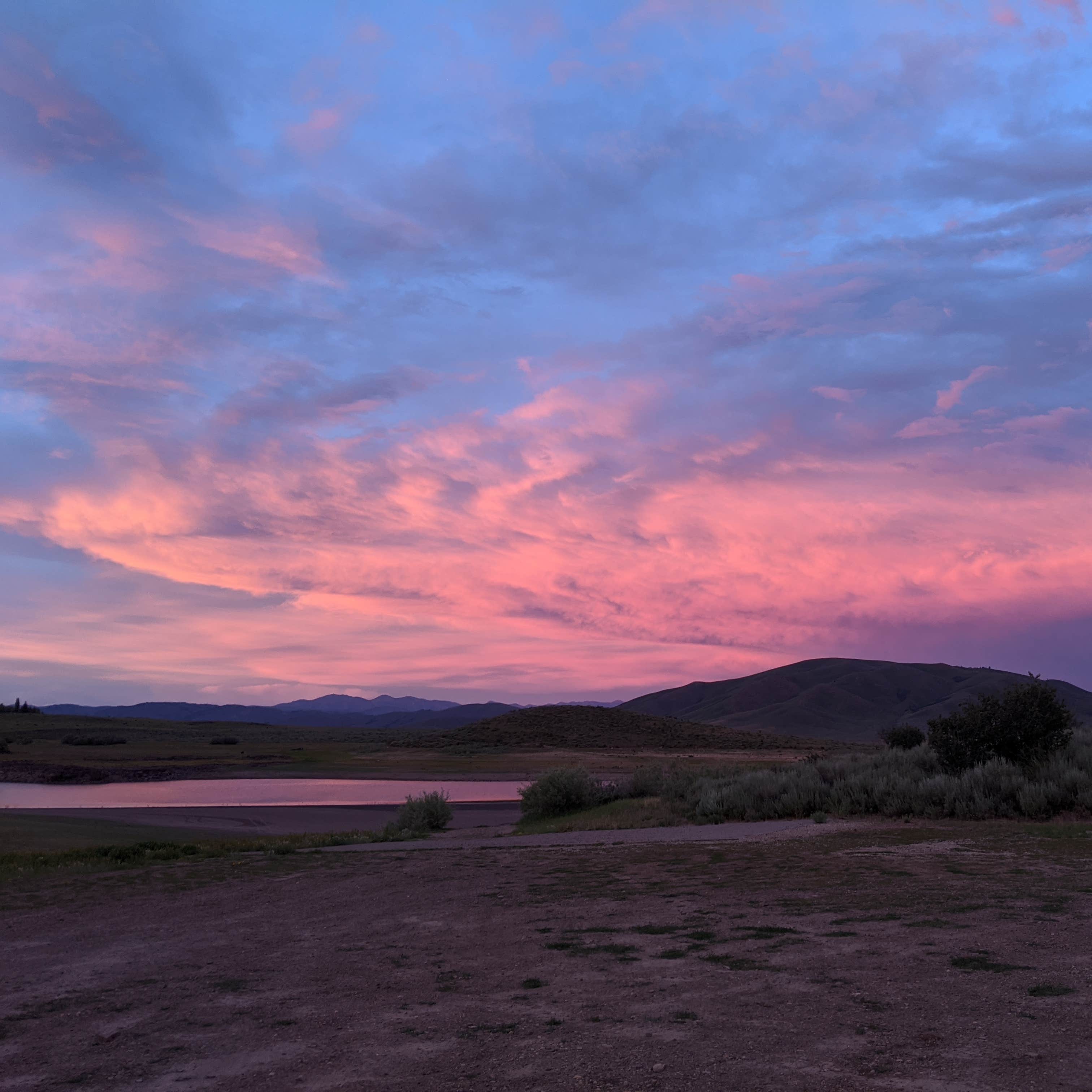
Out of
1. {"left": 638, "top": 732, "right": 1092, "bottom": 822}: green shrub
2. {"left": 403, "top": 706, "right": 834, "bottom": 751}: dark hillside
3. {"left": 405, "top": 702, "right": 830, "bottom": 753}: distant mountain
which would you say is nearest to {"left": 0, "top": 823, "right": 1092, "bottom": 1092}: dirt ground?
{"left": 638, "top": 732, "right": 1092, "bottom": 822}: green shrub

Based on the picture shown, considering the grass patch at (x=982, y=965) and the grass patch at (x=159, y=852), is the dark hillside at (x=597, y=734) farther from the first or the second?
the grass patch at (x=982, y=965)

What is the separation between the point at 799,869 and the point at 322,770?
132 feet

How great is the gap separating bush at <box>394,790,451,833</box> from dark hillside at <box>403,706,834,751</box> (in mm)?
37943

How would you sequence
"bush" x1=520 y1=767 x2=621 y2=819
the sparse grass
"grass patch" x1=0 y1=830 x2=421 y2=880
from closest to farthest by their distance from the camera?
the sparse grass → "grass patch" x1=0 y1=830 x2=421 y2=880 → "bush" x1=520 y1=767 x2=621 y2=819

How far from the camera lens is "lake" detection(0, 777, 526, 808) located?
107 feet

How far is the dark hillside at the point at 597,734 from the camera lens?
63812 mm

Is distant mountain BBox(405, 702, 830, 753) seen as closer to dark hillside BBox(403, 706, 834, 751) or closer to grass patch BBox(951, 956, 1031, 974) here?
dark hillside BBox(403, 706, 834, 751)

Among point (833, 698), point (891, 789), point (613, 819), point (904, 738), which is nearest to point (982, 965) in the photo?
point (891, 789)

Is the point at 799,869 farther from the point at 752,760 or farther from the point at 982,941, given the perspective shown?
the point at 752,760

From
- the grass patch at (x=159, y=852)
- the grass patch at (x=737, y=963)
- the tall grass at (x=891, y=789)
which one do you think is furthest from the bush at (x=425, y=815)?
the grass patch at (x=737, y=963)

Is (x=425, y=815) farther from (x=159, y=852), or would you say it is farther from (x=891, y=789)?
(x=891, y=789)

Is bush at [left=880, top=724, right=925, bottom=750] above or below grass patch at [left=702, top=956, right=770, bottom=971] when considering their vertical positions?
above

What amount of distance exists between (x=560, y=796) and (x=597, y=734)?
4472 centimetres

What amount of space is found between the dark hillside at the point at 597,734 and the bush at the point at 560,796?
116ft
